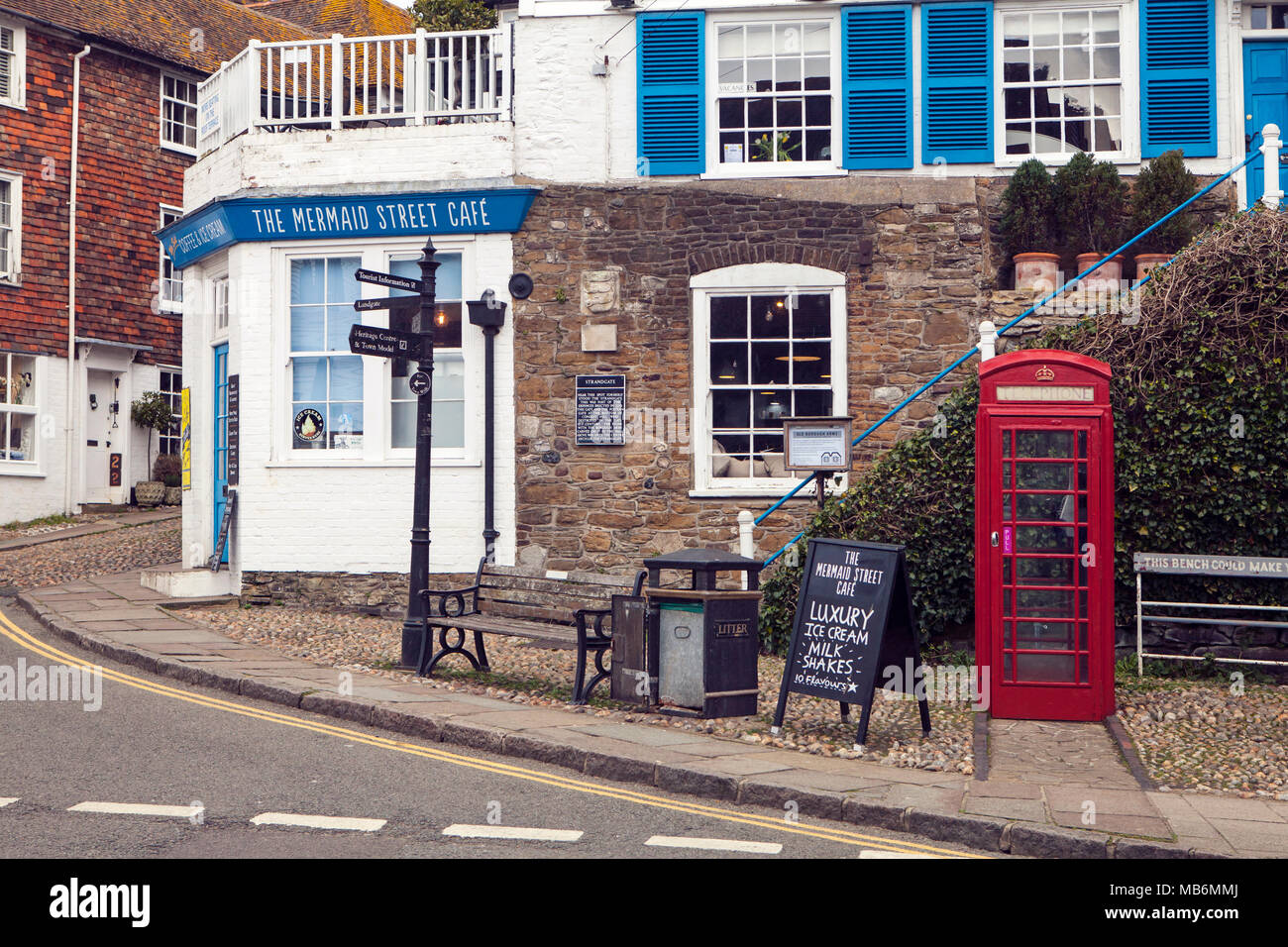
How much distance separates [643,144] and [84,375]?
45.8 ft

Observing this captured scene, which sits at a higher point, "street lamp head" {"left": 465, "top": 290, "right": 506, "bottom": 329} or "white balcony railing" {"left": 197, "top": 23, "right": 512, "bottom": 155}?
"white balcony railing" {"left": 197, "top": 23, "right": 512, "bottom": 155}

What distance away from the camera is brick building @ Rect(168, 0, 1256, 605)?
1365cm

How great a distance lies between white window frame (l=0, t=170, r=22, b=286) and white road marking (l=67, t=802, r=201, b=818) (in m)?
18.6

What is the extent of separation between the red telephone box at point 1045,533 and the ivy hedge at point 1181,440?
1.82m

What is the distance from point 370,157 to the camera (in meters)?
14.3

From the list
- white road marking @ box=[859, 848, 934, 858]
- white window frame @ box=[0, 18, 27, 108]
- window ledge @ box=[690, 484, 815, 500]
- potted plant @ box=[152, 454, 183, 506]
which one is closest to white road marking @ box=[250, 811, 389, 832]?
white road marking @ box=[859, 848, 934, 858]

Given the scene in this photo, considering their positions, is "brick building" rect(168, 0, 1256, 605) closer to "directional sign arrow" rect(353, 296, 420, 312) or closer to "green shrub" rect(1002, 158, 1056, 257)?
"green shrub" rect(1002, 158, 1056, 257)

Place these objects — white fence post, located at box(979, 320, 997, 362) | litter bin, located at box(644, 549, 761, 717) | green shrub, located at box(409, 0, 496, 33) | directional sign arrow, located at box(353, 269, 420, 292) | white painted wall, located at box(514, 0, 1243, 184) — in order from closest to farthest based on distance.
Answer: litter bin, located at box(644, 549, 761, 717) → directional sign arrow, located at box(353, 269, 420, 292) → white fence post, located at box(979, 320, 997, 362) → white painted wall, located at box(514, 0, 1243, 184) → green shrub, located at box(409, 0, 496, 33)

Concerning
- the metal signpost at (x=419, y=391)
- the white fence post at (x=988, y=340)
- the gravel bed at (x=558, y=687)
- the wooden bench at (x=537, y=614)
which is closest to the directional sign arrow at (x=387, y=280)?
the metal signpost at (x=419, y=391)

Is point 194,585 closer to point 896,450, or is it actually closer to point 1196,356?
point 896,450

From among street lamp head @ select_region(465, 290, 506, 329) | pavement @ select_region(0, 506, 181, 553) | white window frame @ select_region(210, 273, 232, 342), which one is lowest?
pavement @ select_region(0, 506, 181, 553)

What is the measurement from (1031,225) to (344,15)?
866 inches

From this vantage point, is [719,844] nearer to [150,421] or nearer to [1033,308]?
[1033,308]
